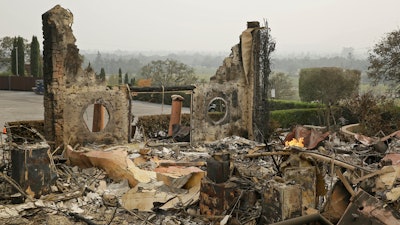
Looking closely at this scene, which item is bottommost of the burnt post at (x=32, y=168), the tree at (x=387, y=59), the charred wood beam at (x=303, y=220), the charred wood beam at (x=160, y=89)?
the burnt post at (x=32, y=168)

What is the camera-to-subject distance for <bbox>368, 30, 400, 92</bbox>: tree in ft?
78.4

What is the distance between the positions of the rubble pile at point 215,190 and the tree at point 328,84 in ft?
60.2

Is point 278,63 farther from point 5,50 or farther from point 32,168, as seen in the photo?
point 32,168

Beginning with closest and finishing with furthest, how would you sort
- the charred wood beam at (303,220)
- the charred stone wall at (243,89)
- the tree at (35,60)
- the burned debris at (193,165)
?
the charred wood beam at (303,220)
the burned debris at (193,165)
the charred stone wall at (243,89)
the tree at (35,60)

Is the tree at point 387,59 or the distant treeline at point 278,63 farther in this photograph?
the distant treeline at point 278,63

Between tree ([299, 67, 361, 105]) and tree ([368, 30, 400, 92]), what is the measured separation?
17.9ft

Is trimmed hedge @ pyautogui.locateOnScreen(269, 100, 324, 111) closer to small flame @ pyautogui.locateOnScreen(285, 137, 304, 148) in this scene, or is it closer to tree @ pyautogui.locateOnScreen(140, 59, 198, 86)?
small flame @ pyautogui.locateOnScreen(285, 137, 304, 148)

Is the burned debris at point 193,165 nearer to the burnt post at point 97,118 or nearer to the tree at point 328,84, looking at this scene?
the burnt post at point 97,118

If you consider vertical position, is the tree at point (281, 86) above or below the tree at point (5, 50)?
below

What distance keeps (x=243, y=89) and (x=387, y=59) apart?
11.4m

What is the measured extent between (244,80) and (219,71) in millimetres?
1135

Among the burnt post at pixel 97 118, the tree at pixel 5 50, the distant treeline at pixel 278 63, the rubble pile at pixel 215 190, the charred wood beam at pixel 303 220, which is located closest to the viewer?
the charred wood beam at pixel 303 220

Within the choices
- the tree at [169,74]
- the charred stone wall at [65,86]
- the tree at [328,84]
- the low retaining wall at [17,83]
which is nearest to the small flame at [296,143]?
the charred stone wall at [65,86]

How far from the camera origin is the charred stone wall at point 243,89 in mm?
17172
